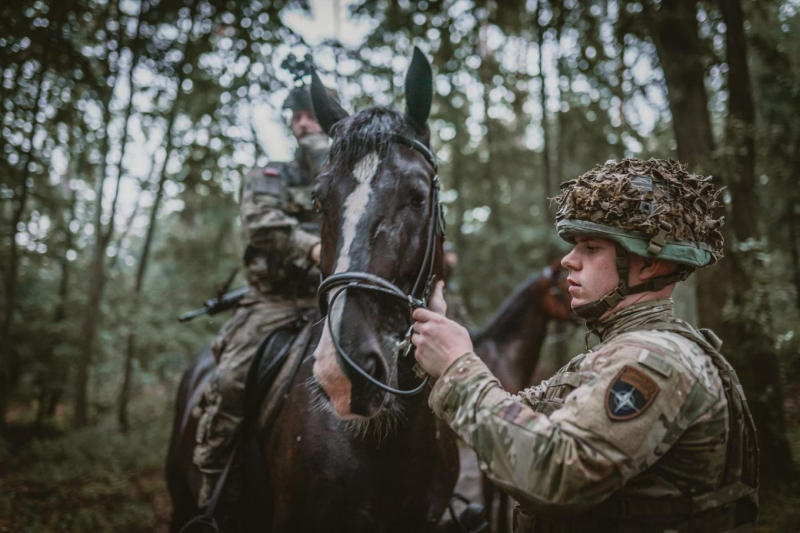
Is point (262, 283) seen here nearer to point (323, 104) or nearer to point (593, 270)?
point (323, 104)

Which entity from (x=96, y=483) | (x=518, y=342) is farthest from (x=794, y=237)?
(x=96, y=483)

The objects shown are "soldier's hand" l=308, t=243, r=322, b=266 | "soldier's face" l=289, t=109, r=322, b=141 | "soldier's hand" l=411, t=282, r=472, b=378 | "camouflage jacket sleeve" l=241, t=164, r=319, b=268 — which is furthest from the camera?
"soldier's face" l=289, t=109, r=322, b=141

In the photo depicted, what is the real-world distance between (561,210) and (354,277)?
85 centimetres

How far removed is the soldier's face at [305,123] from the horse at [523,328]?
392 centimetres

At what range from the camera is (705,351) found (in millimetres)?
1435

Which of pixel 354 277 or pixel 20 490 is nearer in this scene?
pixel 354 277

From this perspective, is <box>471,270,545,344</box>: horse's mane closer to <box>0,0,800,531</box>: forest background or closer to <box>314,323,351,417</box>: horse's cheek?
<box>0,0,800,531</box>: forest background

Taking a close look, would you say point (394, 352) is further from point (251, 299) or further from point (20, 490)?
point (20, 490)

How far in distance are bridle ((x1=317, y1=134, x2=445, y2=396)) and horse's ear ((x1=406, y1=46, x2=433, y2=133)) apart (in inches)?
7.7

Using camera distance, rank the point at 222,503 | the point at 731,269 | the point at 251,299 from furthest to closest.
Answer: the point at 731,269
the point at 251,299
the point at 222,503

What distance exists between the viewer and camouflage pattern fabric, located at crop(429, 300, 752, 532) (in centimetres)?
119

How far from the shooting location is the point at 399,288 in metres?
2.11

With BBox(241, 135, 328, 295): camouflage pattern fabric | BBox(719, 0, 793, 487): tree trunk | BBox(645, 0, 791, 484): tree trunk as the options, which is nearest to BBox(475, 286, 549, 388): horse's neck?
BBox(645, 0, 791, 484): tree trunk

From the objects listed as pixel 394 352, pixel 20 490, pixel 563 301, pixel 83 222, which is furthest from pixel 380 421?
pixel 83 222
